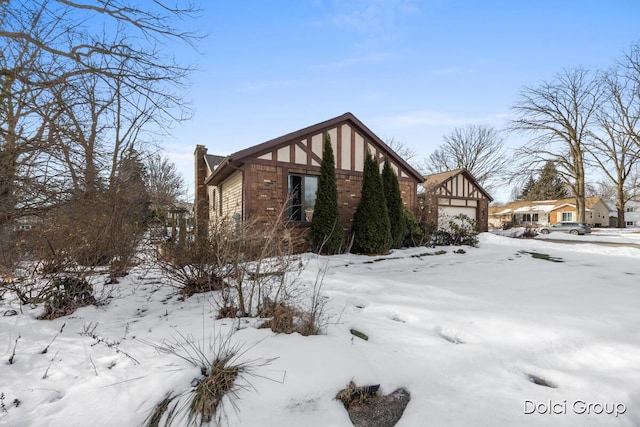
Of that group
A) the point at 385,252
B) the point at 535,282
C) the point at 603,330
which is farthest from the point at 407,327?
the point at 385,252

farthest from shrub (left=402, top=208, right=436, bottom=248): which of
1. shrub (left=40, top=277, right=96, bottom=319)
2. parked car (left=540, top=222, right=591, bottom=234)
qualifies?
parked car (left=540, top=222, right=591, bottom=234)

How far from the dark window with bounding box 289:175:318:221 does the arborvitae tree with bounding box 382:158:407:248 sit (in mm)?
2469

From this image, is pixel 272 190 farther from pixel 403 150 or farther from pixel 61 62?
pixel 403 150

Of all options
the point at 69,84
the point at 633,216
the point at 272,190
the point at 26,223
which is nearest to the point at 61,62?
the point at 69,84

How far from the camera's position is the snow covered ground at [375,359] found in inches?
69.7

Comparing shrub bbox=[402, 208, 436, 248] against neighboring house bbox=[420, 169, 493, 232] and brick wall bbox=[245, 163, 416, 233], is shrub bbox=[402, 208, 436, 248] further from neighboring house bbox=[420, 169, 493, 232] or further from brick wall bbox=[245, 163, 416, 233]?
neighboring house bbox=[420, 169, 493, 232]

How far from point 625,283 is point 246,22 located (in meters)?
8.74

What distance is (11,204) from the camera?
3.64 m

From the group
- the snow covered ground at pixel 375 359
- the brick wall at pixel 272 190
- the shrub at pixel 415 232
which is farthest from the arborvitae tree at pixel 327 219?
the snow covered ground at pixel 375 359

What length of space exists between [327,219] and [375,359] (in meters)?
5.96

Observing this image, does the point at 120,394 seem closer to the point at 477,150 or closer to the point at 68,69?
the point at 68,69

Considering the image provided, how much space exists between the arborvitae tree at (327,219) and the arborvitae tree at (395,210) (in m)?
1.97

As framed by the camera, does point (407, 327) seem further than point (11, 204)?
No

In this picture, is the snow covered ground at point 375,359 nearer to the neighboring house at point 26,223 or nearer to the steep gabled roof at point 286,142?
the neighboring house at point 26,223
